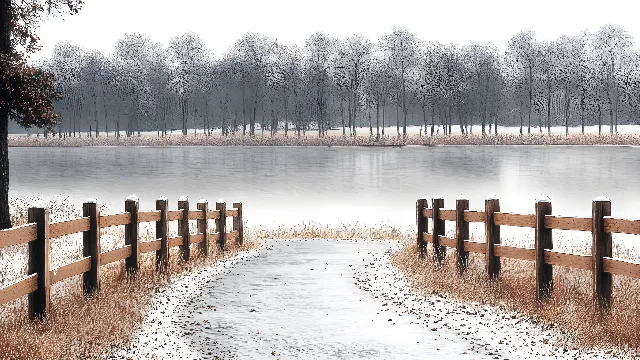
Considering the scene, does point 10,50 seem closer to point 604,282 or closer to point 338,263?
point 338,263

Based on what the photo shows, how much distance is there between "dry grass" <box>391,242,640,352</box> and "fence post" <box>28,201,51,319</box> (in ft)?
20.8

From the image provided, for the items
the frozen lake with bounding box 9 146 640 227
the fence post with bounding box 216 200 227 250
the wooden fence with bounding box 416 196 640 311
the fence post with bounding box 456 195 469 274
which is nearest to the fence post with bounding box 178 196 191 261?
the fence post with bounding box 216 200 227 250

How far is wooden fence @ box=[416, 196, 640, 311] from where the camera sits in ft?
35.5

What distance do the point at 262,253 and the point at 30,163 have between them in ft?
254

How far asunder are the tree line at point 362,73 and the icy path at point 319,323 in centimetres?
8289

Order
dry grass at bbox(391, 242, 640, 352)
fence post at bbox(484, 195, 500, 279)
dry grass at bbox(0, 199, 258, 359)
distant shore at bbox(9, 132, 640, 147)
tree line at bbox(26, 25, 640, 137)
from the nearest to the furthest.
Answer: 1. dry grass at bbox(0, 199, 258, 359)
2. dry grass at bbox(391, 242, 640, 352)
3. fence post at bbox(484, 195, 500, 279)
4. distant shore at bbox(9, 132, 640, 147)
5. tree line at bbox(26, 25, 640, 137)

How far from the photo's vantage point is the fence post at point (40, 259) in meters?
10.2

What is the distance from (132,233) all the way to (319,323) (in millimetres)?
4914

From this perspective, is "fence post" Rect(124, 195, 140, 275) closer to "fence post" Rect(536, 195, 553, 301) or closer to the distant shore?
"fence post" Rect(536, 195, 553, 301)

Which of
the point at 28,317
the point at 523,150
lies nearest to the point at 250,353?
the point at 28,317

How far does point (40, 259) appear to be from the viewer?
10.3 metres

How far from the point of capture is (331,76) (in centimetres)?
11088

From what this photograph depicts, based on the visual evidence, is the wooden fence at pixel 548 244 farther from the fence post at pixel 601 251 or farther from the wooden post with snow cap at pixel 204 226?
the wooden post with snow cap at pixel 204 226

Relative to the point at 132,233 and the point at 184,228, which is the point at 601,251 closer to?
the point at 132,233
